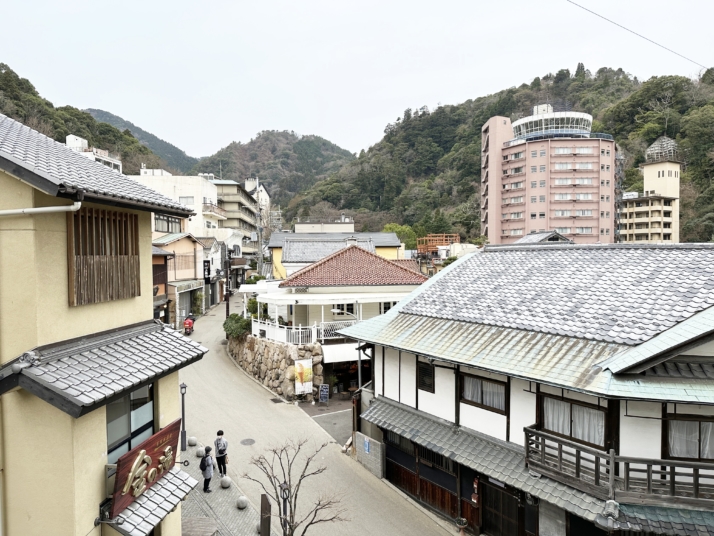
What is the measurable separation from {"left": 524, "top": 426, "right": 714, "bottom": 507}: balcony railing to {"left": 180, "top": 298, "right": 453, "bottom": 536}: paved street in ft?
16.9

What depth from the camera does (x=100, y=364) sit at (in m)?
6.42

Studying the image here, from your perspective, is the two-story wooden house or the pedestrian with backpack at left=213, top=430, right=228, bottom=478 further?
the pedestrian with backpack at left=213, top=430, right=228, bottom=478

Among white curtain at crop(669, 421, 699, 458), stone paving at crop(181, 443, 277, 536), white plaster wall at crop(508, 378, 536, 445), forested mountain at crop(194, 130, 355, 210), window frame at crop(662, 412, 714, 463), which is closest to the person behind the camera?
window frame at crop(662, 412, 714, 463)

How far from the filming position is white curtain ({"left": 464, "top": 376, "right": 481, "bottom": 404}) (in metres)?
11.7

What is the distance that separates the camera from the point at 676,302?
9.56m

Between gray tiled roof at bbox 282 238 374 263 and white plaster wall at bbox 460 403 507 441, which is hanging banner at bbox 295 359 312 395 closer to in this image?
white plaster wall at bbox 460 403 507 441

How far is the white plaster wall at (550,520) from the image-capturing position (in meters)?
9.69

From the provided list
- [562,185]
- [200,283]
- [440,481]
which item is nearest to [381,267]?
[440,481]

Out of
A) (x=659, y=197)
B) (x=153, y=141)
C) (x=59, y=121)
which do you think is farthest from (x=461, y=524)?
(x=153, y=141)

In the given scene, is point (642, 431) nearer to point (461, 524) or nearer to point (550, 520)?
point (550, 520)

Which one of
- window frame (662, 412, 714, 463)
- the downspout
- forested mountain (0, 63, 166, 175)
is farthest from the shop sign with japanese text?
forested mountain (0, 63, 166, 175)

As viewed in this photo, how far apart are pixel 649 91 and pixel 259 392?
84.2 metres

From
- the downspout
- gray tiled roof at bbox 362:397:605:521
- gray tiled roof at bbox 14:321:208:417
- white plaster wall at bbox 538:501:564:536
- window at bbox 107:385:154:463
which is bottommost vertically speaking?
white plaster wall at bbox 538:501:564:536

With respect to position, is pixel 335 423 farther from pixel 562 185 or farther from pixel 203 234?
pixel 562 185
